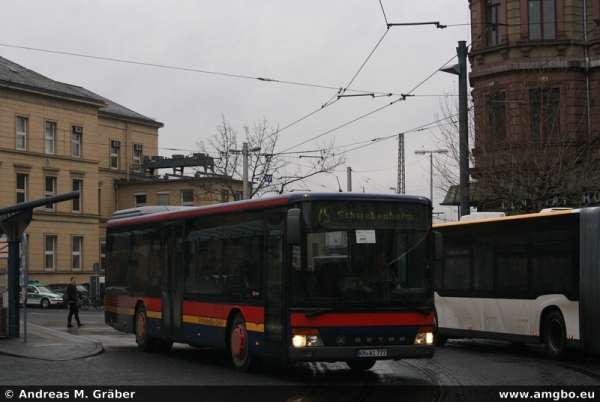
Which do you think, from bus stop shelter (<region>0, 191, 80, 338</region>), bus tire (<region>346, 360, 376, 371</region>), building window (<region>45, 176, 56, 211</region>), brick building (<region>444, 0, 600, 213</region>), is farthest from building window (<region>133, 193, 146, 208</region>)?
bus tire (<region>346, 360, 376, 371</region>)

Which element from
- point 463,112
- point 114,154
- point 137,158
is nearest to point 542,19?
point 463,112

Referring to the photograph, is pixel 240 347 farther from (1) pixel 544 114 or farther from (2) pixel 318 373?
(1) pixel 544 114

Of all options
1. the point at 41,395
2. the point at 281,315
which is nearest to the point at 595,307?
the point at 281,315

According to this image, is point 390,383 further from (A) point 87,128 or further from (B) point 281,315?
(A) point 87,128

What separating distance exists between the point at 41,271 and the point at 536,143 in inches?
1480

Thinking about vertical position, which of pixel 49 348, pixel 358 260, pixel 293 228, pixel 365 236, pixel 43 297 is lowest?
pixel 43 297

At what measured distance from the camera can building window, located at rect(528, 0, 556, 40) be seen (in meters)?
36.9

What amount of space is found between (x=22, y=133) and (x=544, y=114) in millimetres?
36637

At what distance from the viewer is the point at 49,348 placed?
20391 millimetres

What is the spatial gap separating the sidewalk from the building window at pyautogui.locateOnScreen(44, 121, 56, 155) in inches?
1571

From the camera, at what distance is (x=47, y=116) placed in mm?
61844

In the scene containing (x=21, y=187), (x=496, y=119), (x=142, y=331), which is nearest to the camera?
(x=142, y=331)

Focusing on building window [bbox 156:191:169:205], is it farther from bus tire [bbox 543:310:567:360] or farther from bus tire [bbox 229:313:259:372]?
bus tire [bbox 229:313:259:372]

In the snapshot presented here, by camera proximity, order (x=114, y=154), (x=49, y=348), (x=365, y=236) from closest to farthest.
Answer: (x=365, y=236) < (x=49, y=348) < (x=114, y=154)
